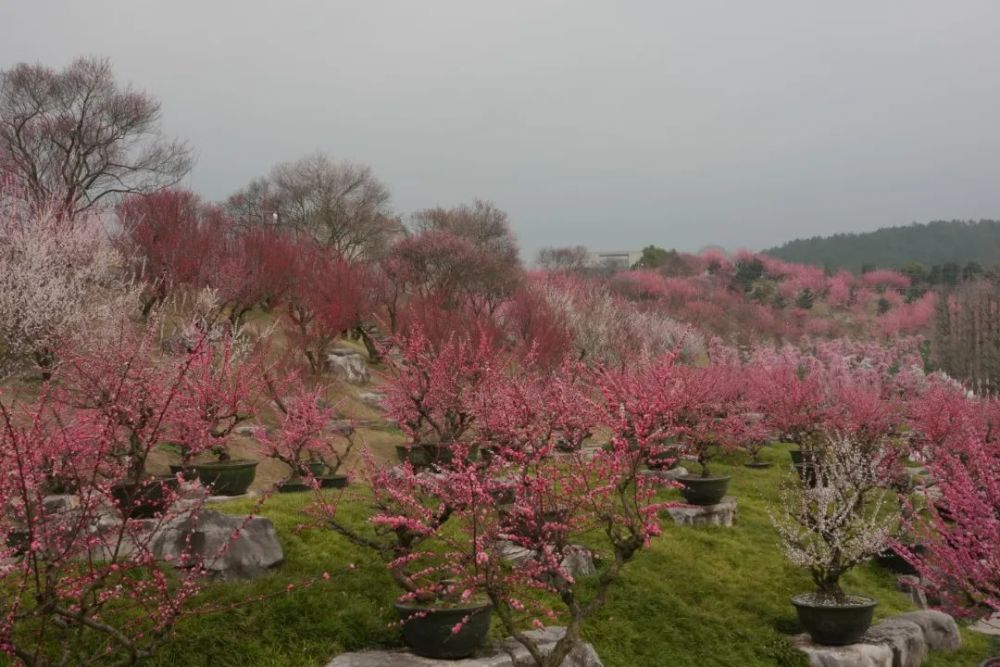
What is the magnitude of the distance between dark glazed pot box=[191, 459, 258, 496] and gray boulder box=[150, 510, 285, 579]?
137 inches

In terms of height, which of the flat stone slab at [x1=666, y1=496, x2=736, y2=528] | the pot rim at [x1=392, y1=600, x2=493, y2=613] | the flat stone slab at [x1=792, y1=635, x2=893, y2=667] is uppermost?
the pot rim at [x1=392, y1=600, x2=493, y2=613]

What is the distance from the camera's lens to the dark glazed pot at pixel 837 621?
914 centimetres

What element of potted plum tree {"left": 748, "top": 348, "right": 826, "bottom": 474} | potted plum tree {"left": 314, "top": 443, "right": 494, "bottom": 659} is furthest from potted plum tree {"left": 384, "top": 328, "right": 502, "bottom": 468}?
potted plum tree {"left": 748, "top": 348, "right": 826, "bottom": 474}

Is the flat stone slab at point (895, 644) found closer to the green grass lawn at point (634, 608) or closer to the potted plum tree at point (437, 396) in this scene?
the green grass lawn at point (634, 608)

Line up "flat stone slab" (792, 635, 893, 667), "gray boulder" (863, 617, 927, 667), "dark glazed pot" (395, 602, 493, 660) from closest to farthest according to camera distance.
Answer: "dark glazed pot" (395, 602, 493, 660) < "flat stone slab" (792, 635, 893, 667) < "gray boulder" (863, 617, 927, 667)

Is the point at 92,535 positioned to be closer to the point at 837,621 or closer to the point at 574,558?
the point at 574,558

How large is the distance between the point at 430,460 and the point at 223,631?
20.5ft

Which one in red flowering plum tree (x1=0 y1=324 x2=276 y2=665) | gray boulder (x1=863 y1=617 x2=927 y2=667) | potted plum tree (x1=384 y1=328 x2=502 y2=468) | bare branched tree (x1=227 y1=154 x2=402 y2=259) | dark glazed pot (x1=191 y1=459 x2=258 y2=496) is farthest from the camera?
bare branched tree (x1=227 y1=154 x2=402 y2=259)

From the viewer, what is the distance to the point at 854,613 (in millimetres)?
9172

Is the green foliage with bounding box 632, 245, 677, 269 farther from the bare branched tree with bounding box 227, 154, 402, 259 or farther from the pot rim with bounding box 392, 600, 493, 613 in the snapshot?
the pot rim with bounding box 392, 600, 493, 613

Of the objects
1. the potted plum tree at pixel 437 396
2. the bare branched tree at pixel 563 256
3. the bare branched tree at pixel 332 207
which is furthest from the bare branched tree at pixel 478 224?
the potted plum tree at pixel 437 396

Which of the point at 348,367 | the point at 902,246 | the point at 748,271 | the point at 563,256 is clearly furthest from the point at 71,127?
the point at 902,246

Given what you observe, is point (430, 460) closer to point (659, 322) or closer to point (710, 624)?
point (710, 624)

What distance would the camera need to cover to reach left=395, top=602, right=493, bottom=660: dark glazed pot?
682 centimetres
